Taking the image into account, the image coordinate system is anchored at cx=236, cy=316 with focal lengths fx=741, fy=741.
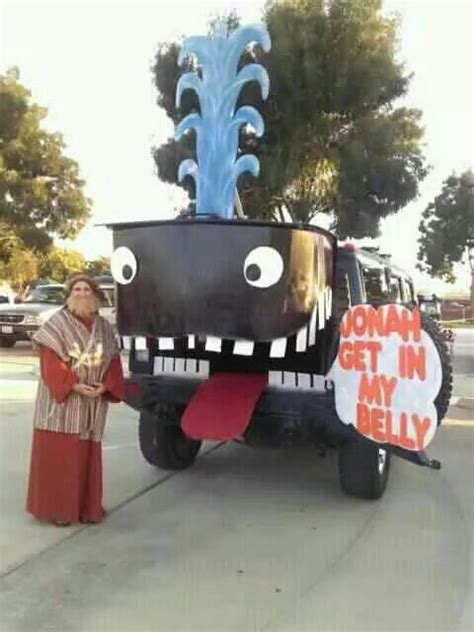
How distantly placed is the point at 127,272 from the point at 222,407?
3.47 feet

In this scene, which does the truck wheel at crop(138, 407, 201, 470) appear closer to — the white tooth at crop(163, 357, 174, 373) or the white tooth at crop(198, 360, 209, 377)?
the white tooth at crop(163, 357, 174, 373)

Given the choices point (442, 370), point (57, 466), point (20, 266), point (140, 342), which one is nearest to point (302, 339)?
point (442, 370)

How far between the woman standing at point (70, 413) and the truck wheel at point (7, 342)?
13.5m

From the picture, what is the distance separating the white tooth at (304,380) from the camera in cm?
485

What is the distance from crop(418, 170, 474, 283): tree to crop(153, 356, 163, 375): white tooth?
36.2 meters

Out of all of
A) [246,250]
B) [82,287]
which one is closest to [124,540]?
[82,287]

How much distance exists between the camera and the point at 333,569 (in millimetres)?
3932

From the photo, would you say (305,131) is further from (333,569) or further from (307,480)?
(333,569)

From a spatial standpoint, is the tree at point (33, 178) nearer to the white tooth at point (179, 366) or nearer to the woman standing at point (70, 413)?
the white tooth at point (179, 366)

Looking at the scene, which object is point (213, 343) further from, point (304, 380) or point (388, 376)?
point (388, 376)

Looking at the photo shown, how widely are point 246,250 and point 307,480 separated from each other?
2267mm

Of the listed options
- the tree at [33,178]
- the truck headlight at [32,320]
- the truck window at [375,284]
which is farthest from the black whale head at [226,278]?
the tree at [33,178]

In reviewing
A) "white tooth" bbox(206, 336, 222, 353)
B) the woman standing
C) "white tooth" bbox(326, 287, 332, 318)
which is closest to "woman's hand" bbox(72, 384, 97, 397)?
the woman standing

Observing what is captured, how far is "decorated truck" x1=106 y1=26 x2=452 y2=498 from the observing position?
405cm
